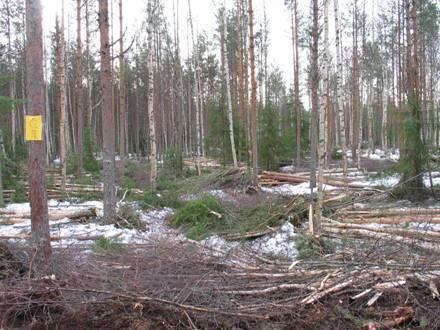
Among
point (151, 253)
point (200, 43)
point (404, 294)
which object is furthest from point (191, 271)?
point (200, 43)

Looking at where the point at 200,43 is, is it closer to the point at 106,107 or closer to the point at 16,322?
the point at 106,107

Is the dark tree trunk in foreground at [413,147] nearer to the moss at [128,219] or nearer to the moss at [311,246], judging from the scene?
the moss at [311,246]

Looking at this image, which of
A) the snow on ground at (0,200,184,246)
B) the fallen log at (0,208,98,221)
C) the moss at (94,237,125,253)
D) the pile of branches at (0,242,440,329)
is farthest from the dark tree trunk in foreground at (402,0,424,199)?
the fallen log at (0,208,98,221)

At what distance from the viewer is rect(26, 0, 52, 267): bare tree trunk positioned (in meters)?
5.54

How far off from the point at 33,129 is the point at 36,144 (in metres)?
0.20

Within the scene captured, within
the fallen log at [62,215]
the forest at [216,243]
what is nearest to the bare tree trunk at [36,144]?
the forest at [216,243]

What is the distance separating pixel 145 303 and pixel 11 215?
26.9ft

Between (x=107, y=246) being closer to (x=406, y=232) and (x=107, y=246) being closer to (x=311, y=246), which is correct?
(x=311, y=246)

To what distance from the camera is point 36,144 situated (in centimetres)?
554

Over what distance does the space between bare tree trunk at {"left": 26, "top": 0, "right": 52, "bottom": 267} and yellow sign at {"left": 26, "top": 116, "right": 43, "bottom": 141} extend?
57 millimetres

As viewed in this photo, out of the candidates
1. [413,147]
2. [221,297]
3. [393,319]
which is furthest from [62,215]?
[413,147]

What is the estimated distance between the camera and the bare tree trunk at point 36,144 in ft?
18.2

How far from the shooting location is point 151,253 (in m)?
6.14

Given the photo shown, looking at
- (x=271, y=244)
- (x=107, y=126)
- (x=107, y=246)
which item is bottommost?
(x=271, y=244)
